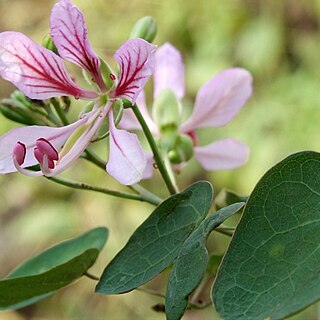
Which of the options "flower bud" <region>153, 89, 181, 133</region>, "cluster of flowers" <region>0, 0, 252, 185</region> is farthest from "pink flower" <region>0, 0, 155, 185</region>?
"flower bud" <region>153, 89, 181, 133</region>

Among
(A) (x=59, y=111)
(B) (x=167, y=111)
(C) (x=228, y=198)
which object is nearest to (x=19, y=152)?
(A) (x=59, y=111)

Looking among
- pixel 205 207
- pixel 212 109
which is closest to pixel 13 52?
pixel 205 207

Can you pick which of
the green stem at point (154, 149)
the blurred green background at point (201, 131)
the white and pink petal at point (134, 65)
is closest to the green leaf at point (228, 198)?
the green stem at point (154, 149)

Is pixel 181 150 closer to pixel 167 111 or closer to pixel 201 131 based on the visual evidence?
pixel 167 111

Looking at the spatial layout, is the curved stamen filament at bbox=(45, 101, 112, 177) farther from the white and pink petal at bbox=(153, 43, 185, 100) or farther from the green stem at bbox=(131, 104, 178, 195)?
the white and pink petal at bbox=(153, 43, 185, 100)

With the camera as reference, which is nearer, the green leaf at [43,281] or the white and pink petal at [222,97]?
the green leaf at [43,281]

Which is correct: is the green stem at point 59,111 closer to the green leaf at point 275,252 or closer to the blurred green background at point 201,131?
the green leaf at point 275,252
